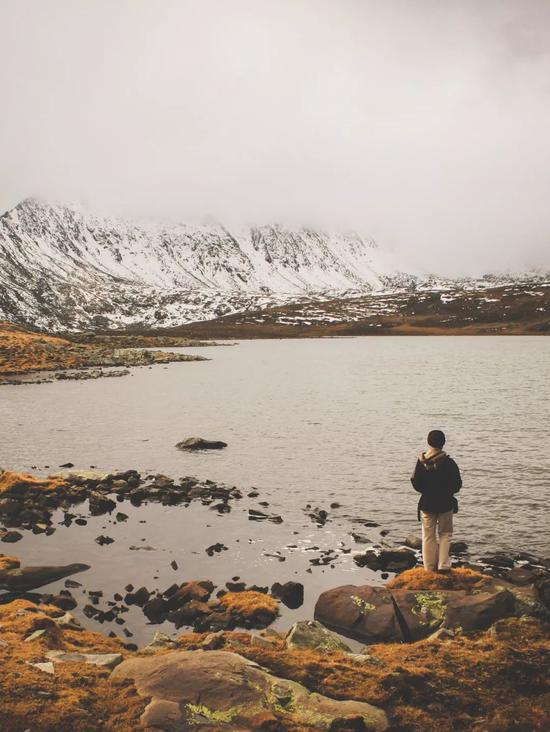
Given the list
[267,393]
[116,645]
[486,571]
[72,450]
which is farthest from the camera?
[267,393]

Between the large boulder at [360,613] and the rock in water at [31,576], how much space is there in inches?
322

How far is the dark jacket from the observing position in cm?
1592

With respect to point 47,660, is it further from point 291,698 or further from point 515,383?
→ point 515,383

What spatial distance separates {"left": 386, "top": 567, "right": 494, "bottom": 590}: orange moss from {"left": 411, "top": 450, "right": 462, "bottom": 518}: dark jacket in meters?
2.01

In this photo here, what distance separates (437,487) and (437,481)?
0.58 ft

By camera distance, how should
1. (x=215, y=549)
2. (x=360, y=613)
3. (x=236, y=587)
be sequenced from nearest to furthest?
(x=360, y=613)
(x=236, y=587)
(x=215, y=549)

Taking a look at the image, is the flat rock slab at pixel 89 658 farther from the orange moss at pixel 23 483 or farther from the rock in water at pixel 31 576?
the orange moss at pixel 23 483

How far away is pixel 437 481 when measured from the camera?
16016 millimetres

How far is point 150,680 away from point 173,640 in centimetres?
297

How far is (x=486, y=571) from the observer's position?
18.4 m

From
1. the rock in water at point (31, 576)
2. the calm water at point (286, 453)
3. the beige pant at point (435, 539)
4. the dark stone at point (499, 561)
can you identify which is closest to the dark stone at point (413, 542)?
the calm water at point (286, 453)

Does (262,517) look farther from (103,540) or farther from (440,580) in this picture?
(440,580)

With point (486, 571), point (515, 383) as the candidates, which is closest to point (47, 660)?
point (486, 571)

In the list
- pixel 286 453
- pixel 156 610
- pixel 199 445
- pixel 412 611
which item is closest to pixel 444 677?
pixel 412 611
